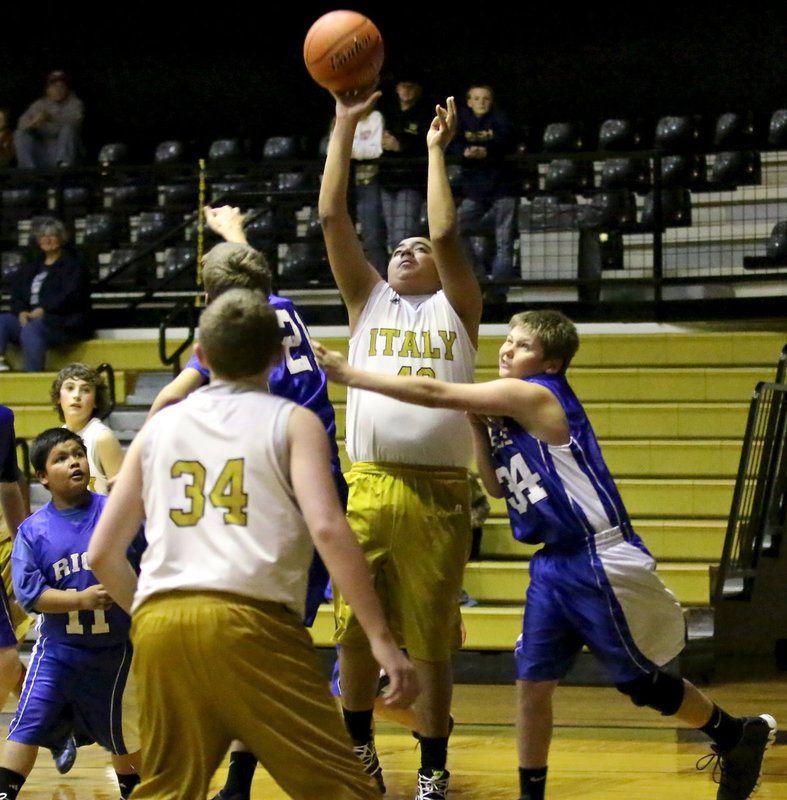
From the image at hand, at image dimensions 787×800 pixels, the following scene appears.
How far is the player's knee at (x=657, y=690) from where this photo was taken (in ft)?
13.3

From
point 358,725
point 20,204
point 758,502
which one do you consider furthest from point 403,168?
point 358,725

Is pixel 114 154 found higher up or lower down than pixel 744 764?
higher up

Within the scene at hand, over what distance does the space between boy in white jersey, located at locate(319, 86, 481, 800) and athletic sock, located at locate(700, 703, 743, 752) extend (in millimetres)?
802

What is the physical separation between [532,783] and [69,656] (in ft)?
4.69

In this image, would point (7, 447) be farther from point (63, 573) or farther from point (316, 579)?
point (316, 579)

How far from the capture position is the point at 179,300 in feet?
31.9

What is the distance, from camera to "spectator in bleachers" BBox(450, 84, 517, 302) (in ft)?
32.1

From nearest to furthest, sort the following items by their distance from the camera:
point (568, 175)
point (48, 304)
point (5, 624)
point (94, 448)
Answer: point (5, 624), point (94, 448), point (48, 304), point (568, 175)

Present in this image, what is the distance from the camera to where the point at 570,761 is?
5.11 metres

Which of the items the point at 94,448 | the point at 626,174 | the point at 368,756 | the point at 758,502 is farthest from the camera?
the point at 626,174

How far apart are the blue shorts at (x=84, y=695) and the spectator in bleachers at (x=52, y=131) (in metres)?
8.15

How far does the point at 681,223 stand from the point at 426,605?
646 centimetres

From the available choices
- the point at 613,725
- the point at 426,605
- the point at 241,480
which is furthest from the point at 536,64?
the point at 241,480

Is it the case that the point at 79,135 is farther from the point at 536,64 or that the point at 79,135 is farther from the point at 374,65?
the point at 374,65
